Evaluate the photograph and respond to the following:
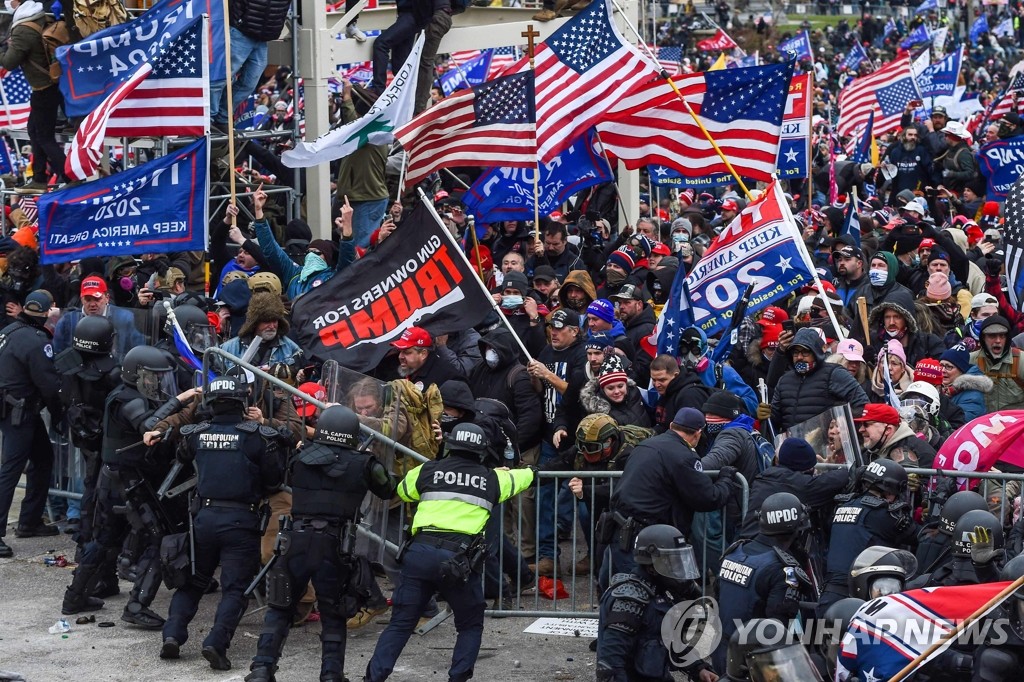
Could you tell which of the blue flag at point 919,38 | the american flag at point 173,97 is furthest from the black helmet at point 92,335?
the blue flag at point 919,38

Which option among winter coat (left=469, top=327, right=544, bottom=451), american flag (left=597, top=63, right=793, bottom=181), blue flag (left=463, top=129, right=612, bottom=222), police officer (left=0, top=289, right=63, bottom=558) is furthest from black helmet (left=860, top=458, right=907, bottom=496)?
blue flag (left=463, top=129, right=612, bottom=222)

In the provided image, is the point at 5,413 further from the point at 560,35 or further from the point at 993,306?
the point at 993,306

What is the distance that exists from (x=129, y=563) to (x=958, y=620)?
6.36m

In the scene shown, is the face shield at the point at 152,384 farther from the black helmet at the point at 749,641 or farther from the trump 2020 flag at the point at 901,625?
the trump 2020 flag at the point at 901,625

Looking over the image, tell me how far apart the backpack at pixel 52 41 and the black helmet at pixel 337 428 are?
712 centimetres

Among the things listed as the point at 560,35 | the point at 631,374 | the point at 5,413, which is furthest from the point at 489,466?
the point at 560,35

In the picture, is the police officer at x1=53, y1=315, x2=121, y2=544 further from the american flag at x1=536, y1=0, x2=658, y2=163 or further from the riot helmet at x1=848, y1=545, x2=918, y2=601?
the riot helmet at x1=848, y1=545, x2=918, y2=601

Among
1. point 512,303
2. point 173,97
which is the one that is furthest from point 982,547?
point 173,97

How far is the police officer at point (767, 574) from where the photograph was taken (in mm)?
8758

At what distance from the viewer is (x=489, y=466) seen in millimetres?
9852

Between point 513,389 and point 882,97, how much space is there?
14189 mm

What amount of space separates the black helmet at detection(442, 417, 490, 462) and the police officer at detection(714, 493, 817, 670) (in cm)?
152

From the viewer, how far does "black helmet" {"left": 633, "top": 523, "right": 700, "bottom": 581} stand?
9055 mm

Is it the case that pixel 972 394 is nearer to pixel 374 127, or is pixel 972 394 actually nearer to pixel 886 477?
pixel 886 477
